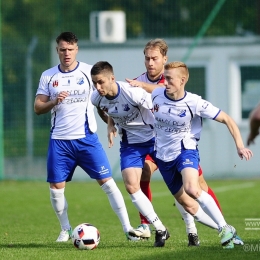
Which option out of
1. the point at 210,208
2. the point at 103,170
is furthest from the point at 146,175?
the point at 210,208

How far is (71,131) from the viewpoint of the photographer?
31.6 ft

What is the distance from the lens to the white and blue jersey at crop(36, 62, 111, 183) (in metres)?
9.57

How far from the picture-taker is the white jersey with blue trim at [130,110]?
902 cm

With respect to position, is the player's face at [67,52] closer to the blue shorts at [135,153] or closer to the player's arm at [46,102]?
the player's arm at [46,102]

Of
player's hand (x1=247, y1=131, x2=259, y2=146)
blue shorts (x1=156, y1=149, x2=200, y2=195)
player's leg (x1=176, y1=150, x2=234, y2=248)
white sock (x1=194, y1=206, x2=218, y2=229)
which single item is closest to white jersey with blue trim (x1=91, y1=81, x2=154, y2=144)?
blue shorts (x1=156, y1=149, x2=200, y2=195)

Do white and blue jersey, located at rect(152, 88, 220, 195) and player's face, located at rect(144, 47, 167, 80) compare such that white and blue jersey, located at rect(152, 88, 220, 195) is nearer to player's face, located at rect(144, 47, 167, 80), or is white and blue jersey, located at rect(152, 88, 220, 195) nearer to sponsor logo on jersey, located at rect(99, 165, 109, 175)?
player's face, located at rect(144, 47, 167, 80)

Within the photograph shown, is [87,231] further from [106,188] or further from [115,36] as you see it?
[115,36]

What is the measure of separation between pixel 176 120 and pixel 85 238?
1596mm

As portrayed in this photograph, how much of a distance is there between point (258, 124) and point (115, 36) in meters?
17.5

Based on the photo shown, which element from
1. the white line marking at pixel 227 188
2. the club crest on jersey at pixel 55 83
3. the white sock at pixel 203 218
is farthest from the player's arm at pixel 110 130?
the white line marking at pixel 227 188

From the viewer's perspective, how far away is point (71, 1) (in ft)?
82.4

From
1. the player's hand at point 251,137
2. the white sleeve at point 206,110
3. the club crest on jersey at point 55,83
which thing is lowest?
the player's hand at point 251,137

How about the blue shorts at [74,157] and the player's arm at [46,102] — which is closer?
the player's arm at [46,102]

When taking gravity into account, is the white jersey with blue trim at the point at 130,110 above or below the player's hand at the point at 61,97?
below
